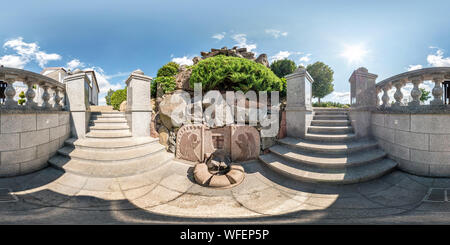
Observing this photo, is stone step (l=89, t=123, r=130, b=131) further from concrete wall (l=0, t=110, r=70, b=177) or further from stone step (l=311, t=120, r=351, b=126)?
stone step (l=311, t=120, r=351, b=126)

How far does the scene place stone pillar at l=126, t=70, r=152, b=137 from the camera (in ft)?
18.2

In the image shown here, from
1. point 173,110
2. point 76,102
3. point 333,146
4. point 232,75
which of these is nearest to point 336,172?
point 333,146

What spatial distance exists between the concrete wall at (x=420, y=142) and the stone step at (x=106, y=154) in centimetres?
687

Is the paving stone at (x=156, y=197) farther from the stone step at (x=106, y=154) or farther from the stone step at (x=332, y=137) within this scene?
the stone step at (x=332, y=137)

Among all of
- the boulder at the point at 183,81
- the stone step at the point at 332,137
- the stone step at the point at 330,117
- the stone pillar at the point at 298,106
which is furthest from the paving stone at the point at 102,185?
the stone step at the point at 330,117

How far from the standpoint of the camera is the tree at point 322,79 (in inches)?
864

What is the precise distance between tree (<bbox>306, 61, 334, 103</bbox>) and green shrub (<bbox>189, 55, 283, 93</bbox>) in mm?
19022

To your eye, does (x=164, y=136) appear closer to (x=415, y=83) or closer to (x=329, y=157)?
(x=329, y=157)

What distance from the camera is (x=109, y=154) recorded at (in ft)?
14.3

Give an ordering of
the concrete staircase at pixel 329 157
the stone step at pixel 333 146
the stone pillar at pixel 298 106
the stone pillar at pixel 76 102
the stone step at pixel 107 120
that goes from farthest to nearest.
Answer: the stone step at pixel 107 120 < the stone pillar at pixel 298 106 < the stone pillar at pixel 76 102 < the stone step at pixel 333 146 < the concrete staircase at pixel 329 157

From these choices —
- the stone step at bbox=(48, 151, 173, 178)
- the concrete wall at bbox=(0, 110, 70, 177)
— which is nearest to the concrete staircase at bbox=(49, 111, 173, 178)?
the stone step at bbox=(48, 151, 173, 178)

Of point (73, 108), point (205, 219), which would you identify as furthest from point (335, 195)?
point (73, 108)

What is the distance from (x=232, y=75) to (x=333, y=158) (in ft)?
14.2
